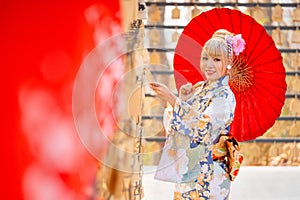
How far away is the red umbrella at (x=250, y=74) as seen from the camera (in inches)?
110

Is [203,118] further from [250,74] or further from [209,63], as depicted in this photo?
[250,74]

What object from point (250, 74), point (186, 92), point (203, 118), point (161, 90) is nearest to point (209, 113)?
point (203, 118)

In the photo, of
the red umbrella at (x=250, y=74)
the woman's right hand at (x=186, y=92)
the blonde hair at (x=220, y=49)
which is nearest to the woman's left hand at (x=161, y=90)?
the woman's right hand at (x=186, y=92)

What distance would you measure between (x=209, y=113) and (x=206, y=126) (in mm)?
57

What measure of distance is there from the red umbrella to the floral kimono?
33 cm

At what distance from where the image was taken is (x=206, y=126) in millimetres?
2348

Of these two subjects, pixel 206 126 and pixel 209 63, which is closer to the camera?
pixel 206 126

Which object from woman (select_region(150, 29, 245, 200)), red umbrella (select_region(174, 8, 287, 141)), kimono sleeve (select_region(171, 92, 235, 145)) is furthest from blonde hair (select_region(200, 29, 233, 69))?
red umbrella (select_region(174, 8, 287, 141))

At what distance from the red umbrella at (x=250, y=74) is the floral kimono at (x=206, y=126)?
Result: 33 centimetres

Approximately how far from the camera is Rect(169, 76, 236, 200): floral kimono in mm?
2342

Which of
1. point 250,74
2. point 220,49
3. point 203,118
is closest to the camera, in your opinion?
point 203,118

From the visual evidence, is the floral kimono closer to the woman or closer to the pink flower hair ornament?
the woman

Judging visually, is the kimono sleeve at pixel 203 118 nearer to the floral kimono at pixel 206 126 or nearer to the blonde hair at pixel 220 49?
the floral kimono at pixel 206 126

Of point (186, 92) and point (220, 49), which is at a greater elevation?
point (220, 49)
